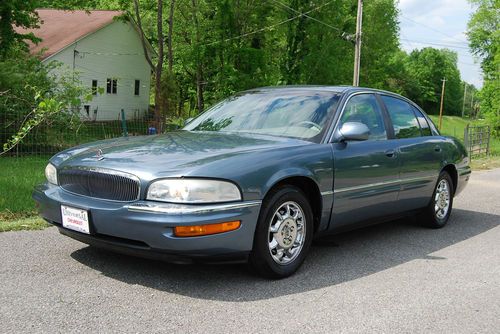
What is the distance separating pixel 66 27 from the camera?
32.6 meters

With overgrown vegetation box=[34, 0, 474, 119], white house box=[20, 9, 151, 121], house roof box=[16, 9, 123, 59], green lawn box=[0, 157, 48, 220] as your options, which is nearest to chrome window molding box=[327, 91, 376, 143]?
green lawn box=[0, 157, 48, 220]

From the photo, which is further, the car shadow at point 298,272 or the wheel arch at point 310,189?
the wheel arch at point 310,189

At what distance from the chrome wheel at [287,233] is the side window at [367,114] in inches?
46.3

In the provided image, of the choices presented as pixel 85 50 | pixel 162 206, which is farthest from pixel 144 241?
pixel 85 50

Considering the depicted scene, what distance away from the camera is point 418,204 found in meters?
6.28

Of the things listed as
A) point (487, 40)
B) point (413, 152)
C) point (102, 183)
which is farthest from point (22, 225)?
point (487, 40)

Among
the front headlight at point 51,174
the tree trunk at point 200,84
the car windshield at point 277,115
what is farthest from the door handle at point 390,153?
the tree trunk at point 200,84

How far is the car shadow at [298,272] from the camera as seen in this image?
13.8 ft

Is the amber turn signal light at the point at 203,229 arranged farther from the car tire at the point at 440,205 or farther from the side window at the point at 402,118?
the car tire at the point at 440,205

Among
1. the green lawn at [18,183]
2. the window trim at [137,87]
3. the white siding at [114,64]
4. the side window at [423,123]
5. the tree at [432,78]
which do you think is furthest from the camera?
the tree at [432,78]

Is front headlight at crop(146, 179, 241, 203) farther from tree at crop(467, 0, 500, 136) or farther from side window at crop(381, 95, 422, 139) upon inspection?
tree at crop(467, 0, 500, 136)

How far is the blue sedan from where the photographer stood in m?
3.89

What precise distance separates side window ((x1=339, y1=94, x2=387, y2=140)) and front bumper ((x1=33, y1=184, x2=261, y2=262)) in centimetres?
173

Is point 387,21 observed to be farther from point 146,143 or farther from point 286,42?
point 146,143
